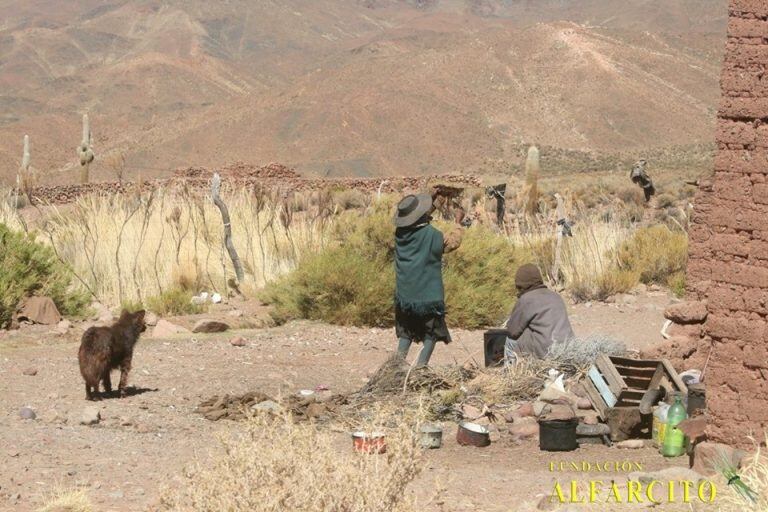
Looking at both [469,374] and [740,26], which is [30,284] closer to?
[469,374]

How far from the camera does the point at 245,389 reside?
11883 millimetres

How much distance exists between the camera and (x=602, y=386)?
10445mm

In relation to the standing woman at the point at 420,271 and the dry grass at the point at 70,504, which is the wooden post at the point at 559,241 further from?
the dry grass at the point at 70,504

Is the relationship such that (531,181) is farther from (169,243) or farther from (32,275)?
(32,275)

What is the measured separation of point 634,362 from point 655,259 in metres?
9.90

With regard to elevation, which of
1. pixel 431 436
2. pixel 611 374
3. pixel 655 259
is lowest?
pixel 655 259

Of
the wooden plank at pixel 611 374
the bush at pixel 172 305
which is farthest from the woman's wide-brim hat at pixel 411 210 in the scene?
the bush at pixel 172 305

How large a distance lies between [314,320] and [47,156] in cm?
5505

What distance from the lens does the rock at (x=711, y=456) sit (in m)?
8.00

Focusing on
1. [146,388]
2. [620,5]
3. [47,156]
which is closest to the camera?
[146,388]

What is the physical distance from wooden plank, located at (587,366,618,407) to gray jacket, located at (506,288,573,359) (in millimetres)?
1029

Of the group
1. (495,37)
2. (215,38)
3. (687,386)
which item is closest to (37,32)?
(215,38)

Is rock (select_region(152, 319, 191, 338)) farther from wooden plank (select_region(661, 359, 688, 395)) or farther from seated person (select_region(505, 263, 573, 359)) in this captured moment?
wooden plank (select_region(661, 359, 688, 395))

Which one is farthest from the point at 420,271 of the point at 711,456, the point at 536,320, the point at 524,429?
the point at 711,456
